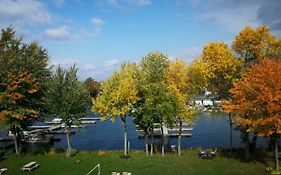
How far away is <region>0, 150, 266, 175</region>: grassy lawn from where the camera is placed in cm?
3497

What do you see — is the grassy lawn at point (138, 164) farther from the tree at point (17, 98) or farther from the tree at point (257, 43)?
the tree at point (257, 43)

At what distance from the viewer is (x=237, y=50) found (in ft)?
137

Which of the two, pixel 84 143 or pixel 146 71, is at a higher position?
pixel 146 71

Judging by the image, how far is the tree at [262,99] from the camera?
3241 cm

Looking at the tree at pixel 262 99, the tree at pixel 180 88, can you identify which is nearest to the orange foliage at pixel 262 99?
the tree at pixel 262 99

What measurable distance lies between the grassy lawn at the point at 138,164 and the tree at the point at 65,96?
12.6ft

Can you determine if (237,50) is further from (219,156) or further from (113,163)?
(113,163)

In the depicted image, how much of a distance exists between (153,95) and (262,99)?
14.1 meters

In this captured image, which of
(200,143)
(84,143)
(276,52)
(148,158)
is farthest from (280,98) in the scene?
(84,143)

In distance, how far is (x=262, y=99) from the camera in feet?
108

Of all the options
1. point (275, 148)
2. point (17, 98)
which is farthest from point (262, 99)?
point (17, 98)

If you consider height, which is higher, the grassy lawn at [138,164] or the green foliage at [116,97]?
the green foliage at [116,97]

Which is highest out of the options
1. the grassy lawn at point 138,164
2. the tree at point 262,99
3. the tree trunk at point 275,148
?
the tree at point 262,99

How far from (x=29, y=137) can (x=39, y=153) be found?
2551cm
